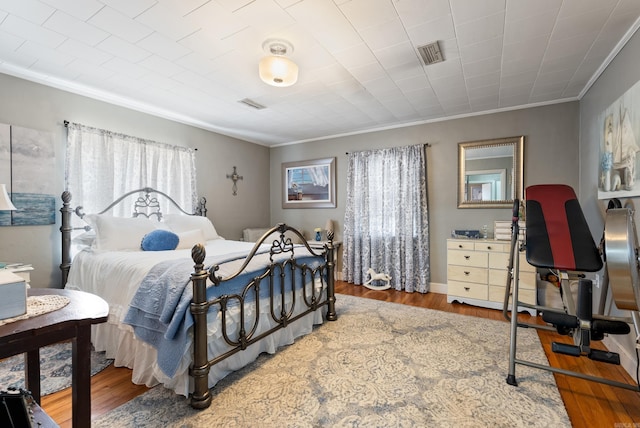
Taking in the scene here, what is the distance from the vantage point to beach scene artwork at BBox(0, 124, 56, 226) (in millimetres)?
2636

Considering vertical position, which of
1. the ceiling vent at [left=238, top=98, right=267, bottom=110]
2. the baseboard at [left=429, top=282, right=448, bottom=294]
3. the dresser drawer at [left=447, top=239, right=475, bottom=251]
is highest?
the ceiling vent at [left=238, top=98, right=267, bottom=110]

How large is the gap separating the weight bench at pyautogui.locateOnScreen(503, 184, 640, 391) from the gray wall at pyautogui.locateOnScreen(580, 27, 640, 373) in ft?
1.50

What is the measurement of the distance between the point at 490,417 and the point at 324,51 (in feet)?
9.19

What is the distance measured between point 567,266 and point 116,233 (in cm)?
388

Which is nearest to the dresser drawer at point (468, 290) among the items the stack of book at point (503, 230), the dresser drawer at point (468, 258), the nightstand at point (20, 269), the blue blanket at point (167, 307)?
the dresser drawer at point (468, 258)

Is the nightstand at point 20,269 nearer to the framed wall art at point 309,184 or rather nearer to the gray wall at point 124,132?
the gray wall at point 124,132

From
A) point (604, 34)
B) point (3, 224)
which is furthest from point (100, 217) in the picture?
point (604, 34)

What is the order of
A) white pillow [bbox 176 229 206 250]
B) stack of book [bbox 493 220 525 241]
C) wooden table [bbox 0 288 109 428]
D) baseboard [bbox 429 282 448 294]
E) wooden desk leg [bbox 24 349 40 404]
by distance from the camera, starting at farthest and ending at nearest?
baseboard [bbox 429 282 448 294] < stack of book [bbox 493 220 525 241] < white pillow [bbox 176 229 206 250] < wooden desk leg [bbox 24 349 40 404] < wooden table [bbox 0 288 109 428]

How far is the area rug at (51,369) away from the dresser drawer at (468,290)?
3722mm

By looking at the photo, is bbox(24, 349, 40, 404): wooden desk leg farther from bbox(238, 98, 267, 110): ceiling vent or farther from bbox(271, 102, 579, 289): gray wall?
bbox(271, 102, 579, 289): gray wall

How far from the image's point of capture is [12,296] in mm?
1024

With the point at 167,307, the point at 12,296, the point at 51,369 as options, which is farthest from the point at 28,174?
the point at 12,296

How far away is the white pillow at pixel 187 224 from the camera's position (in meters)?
3.64

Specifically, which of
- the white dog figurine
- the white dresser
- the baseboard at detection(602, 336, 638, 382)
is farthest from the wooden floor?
the white dog figurine
